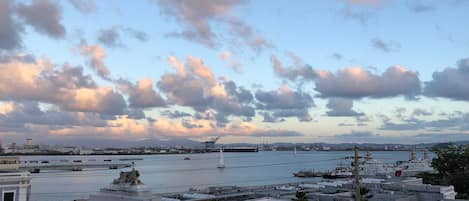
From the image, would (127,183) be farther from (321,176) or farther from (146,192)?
(321,176)

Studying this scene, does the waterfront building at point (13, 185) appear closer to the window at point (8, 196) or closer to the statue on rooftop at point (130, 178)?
the window at point (8, 196)

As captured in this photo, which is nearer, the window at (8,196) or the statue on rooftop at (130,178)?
the statue on rooftop at (130,178)

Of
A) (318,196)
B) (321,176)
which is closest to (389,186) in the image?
(318,196)

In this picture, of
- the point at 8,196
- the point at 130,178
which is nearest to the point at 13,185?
the point at 8,196

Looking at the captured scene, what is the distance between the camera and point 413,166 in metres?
102

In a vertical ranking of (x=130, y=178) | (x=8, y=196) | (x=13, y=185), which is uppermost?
(x=130, y=178)

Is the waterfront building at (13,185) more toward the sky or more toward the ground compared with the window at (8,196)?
more toward the sky

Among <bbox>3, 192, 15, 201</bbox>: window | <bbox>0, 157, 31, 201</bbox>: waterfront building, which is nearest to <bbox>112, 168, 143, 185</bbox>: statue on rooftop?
<bbox>0, 157, 31, 201</bbox>: waterfront building

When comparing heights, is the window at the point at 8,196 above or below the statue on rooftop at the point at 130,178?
below

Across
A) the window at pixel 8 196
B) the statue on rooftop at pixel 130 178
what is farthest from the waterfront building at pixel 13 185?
the statue on rooftop at pixel 130 178

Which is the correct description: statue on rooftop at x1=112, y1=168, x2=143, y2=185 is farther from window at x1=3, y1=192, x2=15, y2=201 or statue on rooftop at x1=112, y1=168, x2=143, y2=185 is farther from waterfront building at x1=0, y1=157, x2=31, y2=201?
window at x1=3, y1=192, x2=15, y2=201

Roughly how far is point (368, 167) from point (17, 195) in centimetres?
8918

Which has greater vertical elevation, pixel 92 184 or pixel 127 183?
pixel 127 183

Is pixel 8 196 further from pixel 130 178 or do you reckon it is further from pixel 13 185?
pixel 130 178
